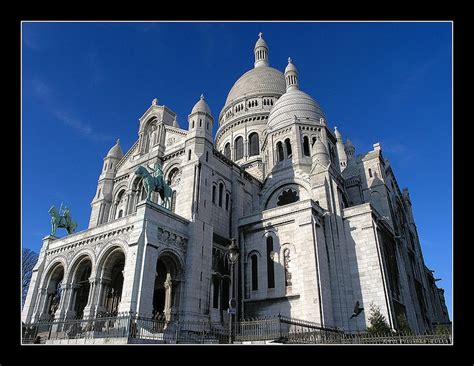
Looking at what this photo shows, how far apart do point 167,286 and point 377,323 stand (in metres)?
13.0

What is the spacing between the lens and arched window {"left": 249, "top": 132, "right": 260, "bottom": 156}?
44.8m

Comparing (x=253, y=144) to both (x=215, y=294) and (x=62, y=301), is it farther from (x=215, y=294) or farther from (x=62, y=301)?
(x=62, y=301)

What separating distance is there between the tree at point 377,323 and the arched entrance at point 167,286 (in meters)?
11.7

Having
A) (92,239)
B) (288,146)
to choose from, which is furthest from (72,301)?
(288,146)

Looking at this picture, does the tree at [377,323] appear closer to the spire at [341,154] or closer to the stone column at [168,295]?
the stone column at [168,295]

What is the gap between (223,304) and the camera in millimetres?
25500

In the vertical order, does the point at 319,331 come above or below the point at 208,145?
below

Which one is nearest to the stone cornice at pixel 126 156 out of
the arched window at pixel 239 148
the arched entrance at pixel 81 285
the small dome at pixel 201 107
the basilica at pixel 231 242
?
the basilica at pixel 231 242

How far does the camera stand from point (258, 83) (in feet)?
172

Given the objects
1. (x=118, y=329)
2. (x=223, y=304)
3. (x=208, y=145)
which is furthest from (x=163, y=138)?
(x=118, y=329)

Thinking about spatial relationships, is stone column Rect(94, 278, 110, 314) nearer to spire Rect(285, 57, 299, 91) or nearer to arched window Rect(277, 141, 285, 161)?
arched window Rect(277, 141, 285, 161)
